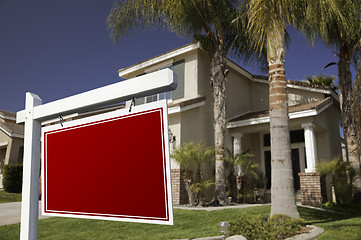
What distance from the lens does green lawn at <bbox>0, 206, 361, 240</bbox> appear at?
7.40 meters

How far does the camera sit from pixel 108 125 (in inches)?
85.4

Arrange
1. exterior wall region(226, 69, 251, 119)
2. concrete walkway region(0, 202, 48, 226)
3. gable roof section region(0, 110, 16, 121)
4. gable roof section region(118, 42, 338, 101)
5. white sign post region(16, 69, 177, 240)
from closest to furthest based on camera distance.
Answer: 1. white sign post region(16, 69, 177, 240)
2. concrete walkway region(0, 202, 48, 226)
3. gable roof section region(118, 42, 338, 101)
4. exterior wall region(226, 69, 251, 119)
5. gable roof section region(0, 110, 16, 121)

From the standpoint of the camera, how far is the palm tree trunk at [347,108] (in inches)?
555

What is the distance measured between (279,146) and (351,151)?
851cm

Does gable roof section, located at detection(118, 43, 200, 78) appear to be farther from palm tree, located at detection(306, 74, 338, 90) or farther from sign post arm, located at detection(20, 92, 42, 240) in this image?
sign post arm, located at detection(20, 92, 42, 240)

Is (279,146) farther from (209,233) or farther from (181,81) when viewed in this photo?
(181,81)

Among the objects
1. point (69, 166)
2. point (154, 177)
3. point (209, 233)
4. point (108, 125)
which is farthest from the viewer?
point (209, 233)

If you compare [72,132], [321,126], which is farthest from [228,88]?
[72,132]

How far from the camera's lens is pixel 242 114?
18703 millimetres

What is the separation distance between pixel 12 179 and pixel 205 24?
1488cm

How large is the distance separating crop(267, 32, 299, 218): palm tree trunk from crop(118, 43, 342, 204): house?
249 inches

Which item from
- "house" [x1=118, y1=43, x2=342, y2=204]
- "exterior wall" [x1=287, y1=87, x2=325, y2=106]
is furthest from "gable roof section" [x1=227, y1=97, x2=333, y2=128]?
"exterior wall" [x1=287, y1=87, x2=325, y2=106]


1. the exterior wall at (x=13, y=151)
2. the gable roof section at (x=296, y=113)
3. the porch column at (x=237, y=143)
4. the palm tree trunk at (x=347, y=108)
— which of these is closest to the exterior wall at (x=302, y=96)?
the gable roof section at (x=296, y=113)

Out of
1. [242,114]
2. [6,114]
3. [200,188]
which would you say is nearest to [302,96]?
[242,114]
